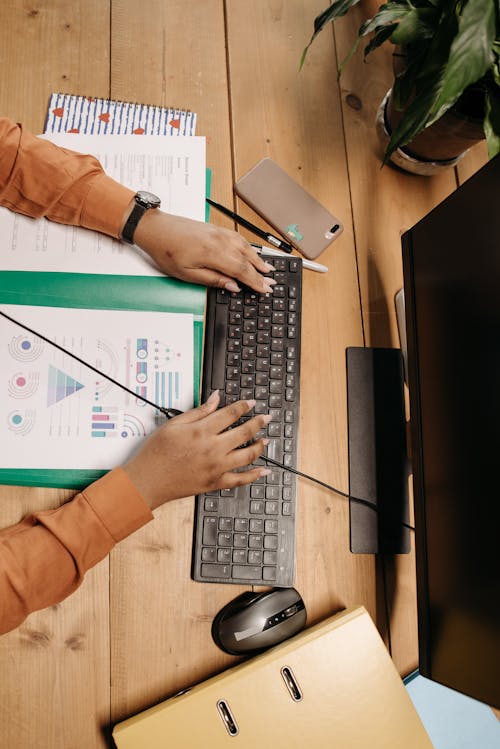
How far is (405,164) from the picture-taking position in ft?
2.70

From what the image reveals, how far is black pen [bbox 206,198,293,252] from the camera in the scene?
79 centimetres

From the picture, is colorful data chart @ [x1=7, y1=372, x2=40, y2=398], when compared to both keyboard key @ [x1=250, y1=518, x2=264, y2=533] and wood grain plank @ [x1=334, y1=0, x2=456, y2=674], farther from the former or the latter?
wood grain plank @ [x1=334, y1=0, x2=456, y2=674]

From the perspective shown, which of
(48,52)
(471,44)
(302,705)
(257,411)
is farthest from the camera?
(48,52)

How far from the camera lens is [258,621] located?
2.14 ft

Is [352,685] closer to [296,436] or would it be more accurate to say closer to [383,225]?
[296,436]

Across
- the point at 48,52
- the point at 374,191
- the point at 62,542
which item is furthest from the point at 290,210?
the point at 62,542

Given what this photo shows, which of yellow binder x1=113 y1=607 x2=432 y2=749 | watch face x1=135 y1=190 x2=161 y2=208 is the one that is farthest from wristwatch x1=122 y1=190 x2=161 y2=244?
yellow binder x1=113 y1=607 x2=432 y2=749

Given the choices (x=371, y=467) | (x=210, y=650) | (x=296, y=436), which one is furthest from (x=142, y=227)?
(x=210, y=650)

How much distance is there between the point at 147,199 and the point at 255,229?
162mm

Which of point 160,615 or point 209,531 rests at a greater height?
point 209,531

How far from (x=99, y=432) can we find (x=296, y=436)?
10.2 inches

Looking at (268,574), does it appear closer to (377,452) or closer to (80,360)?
(377,452)

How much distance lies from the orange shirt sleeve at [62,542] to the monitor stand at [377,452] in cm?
29

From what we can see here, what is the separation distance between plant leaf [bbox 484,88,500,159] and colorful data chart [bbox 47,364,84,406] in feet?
1.90
